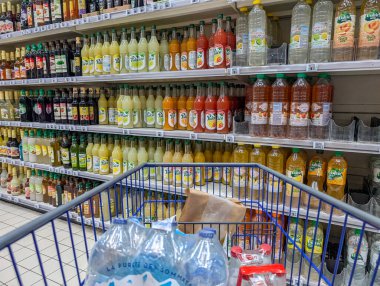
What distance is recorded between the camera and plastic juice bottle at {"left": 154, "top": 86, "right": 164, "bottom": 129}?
2119 mm

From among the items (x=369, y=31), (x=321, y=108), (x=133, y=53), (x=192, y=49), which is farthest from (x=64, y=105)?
(x=369, y=31)

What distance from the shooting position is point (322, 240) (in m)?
1.65

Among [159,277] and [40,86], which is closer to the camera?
[159,277]

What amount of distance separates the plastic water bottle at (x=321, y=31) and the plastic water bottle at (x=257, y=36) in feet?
0.85

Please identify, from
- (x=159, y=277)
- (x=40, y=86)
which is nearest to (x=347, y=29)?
(x=159, y=277)

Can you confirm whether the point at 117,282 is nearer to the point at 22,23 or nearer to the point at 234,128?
the point at 234,128

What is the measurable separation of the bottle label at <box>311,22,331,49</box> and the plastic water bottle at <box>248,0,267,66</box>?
0.27m

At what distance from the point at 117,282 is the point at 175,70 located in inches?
63.6

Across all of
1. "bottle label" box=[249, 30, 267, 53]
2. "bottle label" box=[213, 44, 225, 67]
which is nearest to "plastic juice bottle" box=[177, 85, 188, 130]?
"bottle label" box=[213, 44, 225, 67]

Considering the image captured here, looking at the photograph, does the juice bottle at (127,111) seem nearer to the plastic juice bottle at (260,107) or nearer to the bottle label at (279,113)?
the plastic juice bottle at (260,107)

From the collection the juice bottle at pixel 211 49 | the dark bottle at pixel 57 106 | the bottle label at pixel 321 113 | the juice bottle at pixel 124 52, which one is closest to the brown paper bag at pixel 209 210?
the bottle label at pixel 321 113

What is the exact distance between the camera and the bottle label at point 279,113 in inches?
61.1

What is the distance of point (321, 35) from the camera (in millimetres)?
1416

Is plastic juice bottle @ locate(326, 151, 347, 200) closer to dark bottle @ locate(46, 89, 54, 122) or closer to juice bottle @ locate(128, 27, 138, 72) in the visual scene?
juice bottle @ locate(128, 27, 138, 72)
